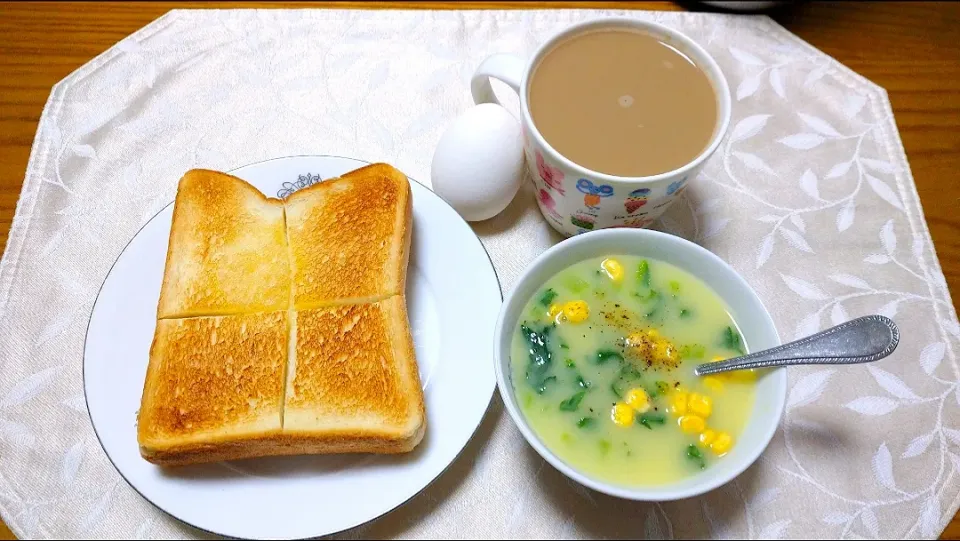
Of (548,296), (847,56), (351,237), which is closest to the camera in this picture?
(548,296)

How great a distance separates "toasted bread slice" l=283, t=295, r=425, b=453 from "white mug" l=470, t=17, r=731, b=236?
0.37 metres

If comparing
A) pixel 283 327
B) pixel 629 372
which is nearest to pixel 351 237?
pixel 283 327

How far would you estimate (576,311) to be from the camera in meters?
1.11

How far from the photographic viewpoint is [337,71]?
65.5 inches

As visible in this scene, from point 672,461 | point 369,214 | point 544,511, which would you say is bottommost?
point 544,511

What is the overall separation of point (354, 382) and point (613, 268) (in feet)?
1.63

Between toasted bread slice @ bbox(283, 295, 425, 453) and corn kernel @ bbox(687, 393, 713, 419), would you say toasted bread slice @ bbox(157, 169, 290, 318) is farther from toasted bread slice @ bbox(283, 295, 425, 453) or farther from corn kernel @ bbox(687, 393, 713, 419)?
corn kernel @ bbox(687, 393, 713, 419)

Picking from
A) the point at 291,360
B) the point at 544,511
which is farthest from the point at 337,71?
Result: the point at 544,511

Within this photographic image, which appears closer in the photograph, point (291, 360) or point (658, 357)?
point (658, 357)

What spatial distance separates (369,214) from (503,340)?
41 centimetres

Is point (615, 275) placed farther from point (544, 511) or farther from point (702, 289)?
point (544, 511)

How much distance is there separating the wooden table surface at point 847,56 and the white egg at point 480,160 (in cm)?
62

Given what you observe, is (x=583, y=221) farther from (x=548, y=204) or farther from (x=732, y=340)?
(x=732, y=340)

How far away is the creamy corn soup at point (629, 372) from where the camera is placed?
40.0 inches
